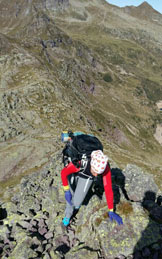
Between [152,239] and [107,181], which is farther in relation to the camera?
[107,181]

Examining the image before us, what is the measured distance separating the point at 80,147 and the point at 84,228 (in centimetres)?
430

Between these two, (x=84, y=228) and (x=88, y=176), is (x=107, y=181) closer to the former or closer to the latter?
(x=88, y=176)

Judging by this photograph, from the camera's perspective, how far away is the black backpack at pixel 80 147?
10.2 m

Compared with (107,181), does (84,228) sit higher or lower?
lower

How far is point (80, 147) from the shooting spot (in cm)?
1069

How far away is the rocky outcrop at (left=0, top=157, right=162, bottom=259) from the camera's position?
9.09 metres

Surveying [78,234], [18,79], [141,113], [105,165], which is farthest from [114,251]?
[141,113]

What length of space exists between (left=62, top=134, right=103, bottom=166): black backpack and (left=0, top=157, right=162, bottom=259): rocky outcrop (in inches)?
123

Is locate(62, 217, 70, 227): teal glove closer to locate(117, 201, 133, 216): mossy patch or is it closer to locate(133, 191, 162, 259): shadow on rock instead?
locate(117, 201, 133, 216): mossy patch

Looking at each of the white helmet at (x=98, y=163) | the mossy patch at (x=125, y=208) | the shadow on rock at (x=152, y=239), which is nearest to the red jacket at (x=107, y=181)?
the white helmet at (x=98, y=163)

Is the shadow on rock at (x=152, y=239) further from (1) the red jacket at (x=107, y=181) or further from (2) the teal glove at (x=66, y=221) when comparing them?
(2) the teal glove at (x=66, y=221)

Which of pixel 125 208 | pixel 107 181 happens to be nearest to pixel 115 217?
pixel 125 208

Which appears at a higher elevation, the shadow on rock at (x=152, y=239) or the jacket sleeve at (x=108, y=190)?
the jacket sleeve at (x=108, y=190)

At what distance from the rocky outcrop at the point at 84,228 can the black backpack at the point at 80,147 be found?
3.12m
